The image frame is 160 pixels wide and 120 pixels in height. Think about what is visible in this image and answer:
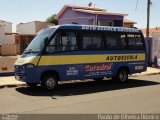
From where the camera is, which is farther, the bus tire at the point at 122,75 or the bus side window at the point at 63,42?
the bus tire at the point at 122,75

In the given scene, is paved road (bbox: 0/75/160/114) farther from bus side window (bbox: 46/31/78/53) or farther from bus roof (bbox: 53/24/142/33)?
bus roof (bbox: 53/24/142/33)

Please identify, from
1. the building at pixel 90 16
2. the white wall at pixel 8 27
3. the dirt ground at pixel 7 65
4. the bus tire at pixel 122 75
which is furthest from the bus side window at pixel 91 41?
the white wall at pixel 8 27

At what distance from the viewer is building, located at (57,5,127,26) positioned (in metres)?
37.9

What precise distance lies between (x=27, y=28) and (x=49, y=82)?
49741 millimetres

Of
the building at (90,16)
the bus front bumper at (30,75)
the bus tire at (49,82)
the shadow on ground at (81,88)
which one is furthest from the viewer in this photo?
the building at (90,16)

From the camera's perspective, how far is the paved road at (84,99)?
10430mm

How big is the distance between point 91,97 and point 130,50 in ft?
17.8

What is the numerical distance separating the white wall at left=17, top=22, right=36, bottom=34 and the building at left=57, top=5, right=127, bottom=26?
60.8 ft

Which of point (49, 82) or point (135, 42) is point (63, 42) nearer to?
point (49, 82)

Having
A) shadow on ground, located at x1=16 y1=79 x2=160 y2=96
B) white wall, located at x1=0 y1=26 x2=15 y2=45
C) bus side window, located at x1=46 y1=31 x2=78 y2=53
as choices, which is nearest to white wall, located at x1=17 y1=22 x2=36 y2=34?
white wall, located at x1=0 y1=26 x2=15 y2=45

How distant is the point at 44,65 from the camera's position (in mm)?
13789

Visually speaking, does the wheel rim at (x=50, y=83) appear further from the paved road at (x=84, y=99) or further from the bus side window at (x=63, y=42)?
the bus side window at (x=63, y=42)

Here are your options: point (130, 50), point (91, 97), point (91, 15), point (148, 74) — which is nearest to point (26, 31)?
point (91, 15)

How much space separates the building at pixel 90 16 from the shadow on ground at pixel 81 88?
2077cm
